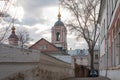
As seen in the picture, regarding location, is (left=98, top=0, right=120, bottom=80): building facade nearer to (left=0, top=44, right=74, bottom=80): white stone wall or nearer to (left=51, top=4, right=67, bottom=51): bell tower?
(left=0, top=44, right=74, bottom=80): white stone wall

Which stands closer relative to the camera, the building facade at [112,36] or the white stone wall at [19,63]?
the white stone wall at [19,63]

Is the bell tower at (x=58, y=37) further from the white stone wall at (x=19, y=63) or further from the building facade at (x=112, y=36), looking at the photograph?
the white stone wall at (x=19, y=63)

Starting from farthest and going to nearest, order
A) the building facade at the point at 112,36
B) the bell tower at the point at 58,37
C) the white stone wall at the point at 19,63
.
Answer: the bell tower at the point at 58,37, the building facade at the point at 112,36, the white stone wall at the point at 19,63

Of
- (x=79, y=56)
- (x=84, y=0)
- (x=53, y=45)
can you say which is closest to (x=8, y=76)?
Result: (x=84, y=0)

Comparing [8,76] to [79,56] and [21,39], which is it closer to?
[21,39]

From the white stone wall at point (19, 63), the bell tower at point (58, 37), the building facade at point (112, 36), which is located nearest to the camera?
the white stone wall at point (19, 63)

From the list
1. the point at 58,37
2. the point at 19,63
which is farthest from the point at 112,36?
the point at 58,37

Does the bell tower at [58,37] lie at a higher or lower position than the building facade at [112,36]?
higher

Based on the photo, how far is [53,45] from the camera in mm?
86625

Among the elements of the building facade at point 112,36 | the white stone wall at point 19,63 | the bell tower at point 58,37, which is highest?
the bell tower at point 58,37

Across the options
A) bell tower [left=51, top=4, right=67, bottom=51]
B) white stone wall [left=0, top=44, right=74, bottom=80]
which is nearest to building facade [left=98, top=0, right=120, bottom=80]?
white stone wall [left=0, top=44, right=74, bottom=80]

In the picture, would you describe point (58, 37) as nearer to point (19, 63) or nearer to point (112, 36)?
point (112, 36)

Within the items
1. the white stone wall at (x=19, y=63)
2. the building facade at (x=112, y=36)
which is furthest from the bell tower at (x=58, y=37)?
A: the white stone wall at (x=19, y=63)

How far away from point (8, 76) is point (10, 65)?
0.38 m
